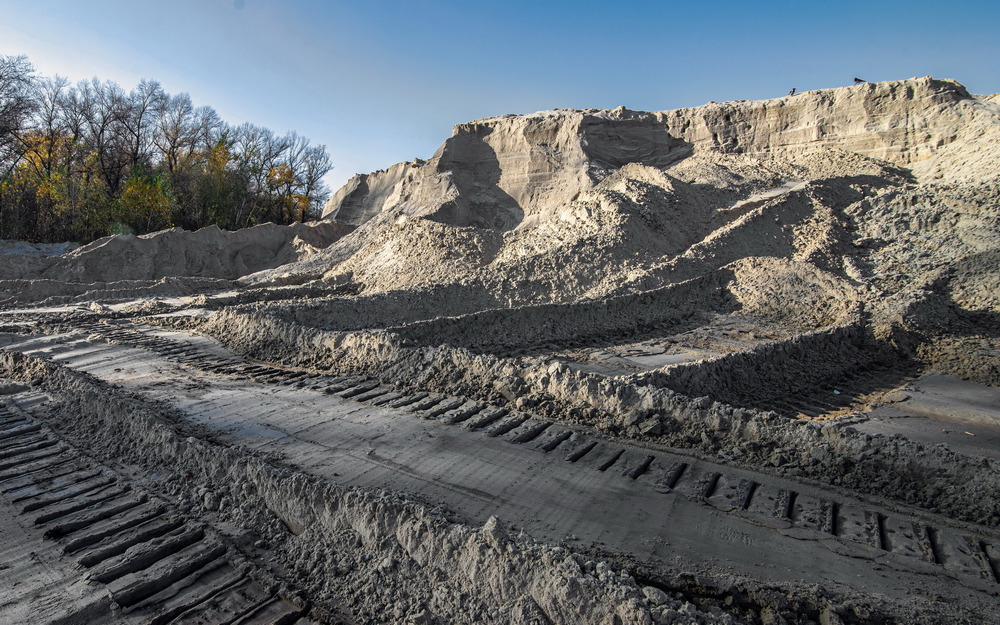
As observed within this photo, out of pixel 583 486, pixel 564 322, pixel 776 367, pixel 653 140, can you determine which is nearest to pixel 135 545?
pixel 583 486

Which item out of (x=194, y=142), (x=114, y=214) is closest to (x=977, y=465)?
(x=114, y=214)

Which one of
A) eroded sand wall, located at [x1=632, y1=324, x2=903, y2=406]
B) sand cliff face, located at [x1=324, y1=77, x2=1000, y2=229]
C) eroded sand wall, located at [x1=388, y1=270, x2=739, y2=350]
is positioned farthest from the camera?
sand cliff face, located at [x1=324, y1=77, x2=1000, y2=229]

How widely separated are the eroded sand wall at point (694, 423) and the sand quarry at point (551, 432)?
0.02m

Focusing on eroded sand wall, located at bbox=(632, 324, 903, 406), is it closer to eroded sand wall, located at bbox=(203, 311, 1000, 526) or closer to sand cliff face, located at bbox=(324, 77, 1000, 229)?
eroded sand wall, located at bbox=(203, 311, 1000, 526)

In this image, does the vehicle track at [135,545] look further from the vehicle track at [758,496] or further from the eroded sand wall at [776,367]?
the eroded sand wall at [776,367]

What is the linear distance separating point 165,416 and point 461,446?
2.56 metres

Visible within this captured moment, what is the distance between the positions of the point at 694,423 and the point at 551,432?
1127 millimetres

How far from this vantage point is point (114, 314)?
10.1 m

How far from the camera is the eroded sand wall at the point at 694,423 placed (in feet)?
11.4

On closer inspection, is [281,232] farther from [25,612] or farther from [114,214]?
[25,612]

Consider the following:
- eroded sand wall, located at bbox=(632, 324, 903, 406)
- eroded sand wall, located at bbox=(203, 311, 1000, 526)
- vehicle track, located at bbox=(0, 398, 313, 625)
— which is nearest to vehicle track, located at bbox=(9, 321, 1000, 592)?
eroded sand wall, located at bbox=(203, 311, 1000, 526)

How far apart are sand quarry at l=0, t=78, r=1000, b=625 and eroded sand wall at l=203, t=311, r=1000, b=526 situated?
1.0 inches

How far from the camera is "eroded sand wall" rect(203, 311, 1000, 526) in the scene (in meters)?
3.49

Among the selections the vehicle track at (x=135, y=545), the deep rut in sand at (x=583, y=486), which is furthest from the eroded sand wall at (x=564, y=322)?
the vehicle track at (x=135, y=545)
